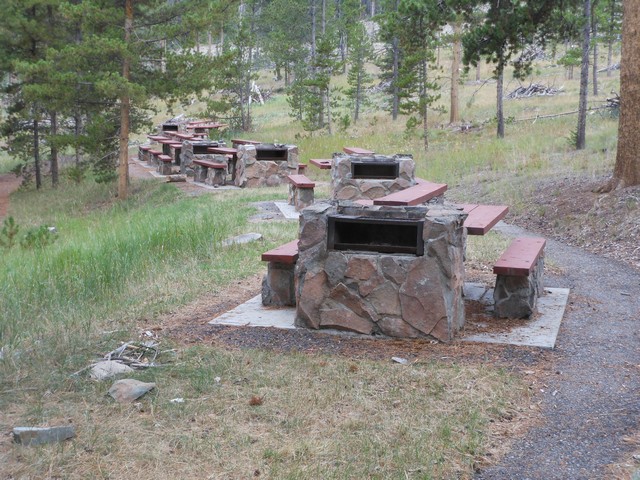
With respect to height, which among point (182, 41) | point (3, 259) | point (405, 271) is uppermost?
point (182, 41)

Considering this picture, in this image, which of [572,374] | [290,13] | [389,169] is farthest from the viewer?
[290,13]

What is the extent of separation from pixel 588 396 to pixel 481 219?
89.2 inches

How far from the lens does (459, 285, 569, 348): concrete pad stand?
5281mm

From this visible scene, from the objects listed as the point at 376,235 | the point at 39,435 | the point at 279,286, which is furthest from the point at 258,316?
the point at 39,435

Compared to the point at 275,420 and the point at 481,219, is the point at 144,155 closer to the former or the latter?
the point at 481,219

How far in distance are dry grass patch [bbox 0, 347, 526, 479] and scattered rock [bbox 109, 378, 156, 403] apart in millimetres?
50

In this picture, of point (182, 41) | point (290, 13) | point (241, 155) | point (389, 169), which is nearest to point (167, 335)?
point (389, 169)

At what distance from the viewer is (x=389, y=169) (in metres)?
11.8

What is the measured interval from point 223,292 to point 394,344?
2.26 metres

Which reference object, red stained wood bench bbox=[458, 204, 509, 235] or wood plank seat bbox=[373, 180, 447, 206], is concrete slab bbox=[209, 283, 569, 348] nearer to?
red stained wood bench bbox=[458, 204, 509, 235]

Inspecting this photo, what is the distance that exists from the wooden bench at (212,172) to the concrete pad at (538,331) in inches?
501

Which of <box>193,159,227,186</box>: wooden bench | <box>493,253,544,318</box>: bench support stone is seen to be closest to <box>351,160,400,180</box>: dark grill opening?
<box>493,253,544,318</box>: bench support stone

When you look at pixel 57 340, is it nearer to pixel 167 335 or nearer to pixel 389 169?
pixel 167 335

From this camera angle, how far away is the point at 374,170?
39.1 ft
